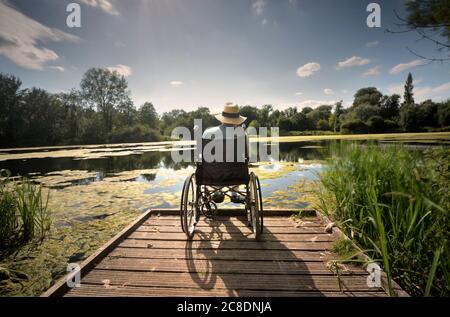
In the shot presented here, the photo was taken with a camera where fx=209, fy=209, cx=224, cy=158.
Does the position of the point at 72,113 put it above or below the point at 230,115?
above

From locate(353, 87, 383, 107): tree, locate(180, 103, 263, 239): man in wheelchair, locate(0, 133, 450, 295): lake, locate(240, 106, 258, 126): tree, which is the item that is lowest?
locate(0, 133, 450, 295): lake

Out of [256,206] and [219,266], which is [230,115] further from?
[219,266]

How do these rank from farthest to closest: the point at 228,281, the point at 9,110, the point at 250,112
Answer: the point at 250,112
the point at 9,110
the point at 228,281

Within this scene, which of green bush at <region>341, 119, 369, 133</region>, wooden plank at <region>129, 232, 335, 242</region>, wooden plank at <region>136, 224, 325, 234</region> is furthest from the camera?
green bush at <region>341, 119, 369, 133</region>

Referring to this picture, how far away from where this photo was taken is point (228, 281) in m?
1.52

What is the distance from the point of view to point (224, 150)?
2223mm

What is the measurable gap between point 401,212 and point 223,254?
4.87 feet

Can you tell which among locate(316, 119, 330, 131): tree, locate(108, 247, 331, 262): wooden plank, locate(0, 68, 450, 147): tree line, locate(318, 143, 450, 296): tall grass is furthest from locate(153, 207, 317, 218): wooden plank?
locate(316, 119, 330, 131): tree

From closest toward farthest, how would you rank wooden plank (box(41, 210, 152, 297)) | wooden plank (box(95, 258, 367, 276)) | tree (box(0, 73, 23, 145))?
wooden plank (box(41, 210, 152, 297)) < wooden plank (box(95, 258, 367, 276)) < tree (box(0, 73, 23, 145))

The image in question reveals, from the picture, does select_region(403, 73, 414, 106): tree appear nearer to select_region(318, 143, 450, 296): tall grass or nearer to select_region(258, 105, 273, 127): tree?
select_region(258, 105, 273, 127): tree

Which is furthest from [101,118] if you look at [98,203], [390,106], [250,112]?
[390,106]

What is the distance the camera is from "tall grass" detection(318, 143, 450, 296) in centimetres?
125
